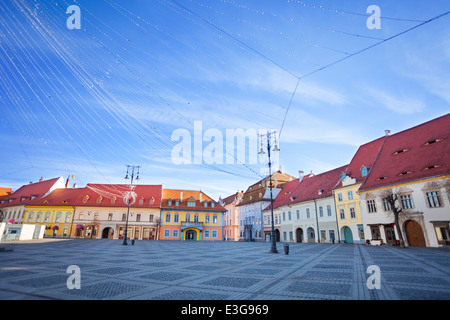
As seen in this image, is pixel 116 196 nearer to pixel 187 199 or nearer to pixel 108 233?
pixel 108 233

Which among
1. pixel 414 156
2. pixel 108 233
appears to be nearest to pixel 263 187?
pixel 414 156

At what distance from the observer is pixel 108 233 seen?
48.1 meters

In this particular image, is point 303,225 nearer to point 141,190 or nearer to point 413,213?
point 413,213

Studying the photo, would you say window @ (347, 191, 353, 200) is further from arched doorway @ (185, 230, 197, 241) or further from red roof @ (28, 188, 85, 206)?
red roof @ (28, 188, 85, 206)

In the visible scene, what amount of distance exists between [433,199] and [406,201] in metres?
2.56

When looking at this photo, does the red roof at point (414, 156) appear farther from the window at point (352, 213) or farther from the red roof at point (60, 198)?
the red roof at point (60, 198)

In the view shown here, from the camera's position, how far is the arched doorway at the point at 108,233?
47781mm

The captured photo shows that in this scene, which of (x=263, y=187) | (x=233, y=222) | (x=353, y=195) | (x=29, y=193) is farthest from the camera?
(x=233, y=222)

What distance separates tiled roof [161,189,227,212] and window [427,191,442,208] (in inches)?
1446

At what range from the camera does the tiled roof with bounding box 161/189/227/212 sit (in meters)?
51.8

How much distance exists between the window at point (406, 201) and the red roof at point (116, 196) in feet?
138

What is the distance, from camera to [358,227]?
32.3 meters

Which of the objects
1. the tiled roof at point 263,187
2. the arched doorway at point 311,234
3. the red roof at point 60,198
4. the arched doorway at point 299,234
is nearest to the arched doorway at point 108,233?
the red roof at point 60,198
